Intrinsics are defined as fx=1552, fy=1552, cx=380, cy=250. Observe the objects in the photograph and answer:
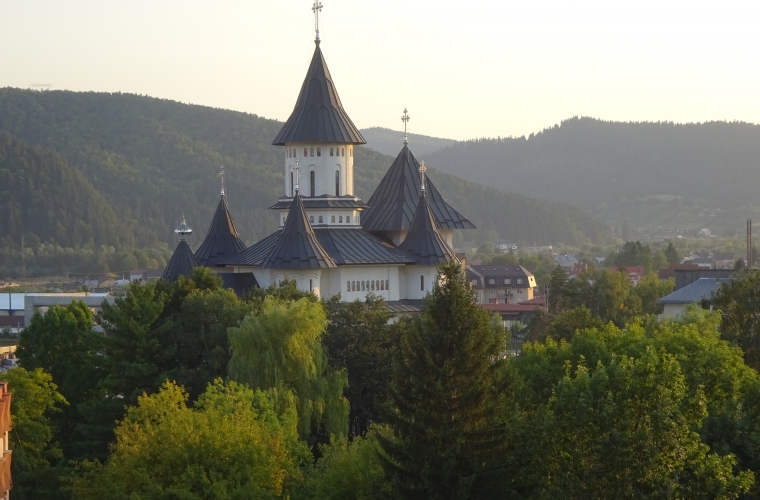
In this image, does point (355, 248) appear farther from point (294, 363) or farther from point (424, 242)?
point (294, 363)

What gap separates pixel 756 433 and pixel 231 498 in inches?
459

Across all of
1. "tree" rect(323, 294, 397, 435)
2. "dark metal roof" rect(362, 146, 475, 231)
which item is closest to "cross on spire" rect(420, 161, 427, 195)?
"dark metal roof" rect(362, 146, 475, 231)

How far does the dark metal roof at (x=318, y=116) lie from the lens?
2544 inches

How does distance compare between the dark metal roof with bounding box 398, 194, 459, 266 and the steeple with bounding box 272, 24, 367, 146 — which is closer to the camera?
the dark metal roof with bounding box 398, 194, 459, 266

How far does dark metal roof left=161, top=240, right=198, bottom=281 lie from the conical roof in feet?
17.9

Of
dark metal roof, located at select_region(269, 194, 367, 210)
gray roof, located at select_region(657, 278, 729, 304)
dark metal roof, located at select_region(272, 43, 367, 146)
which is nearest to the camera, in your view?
dark metal roof, located at select_region(272, 43, 367, 146)

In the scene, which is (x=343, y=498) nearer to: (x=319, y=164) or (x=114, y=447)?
(x=114, y=447)

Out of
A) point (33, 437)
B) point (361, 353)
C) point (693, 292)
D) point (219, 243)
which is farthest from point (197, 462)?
point (693, 292)

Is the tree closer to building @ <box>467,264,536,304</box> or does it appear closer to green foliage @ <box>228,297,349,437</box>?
green foliage @ <box>228,297,349,437</box>

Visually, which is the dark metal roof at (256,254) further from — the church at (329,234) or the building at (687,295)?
the building at (687,295)

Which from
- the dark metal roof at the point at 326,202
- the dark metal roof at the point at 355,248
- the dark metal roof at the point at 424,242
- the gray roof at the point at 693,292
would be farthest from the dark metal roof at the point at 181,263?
the gray roof at the point at 693,292

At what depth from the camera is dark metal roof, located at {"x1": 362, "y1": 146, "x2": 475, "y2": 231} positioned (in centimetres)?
6738

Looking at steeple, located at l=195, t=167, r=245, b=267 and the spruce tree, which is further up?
steeple, located at l=195, t=167, r=245, b=267

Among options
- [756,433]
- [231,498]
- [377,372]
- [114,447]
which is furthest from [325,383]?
[756,433]
